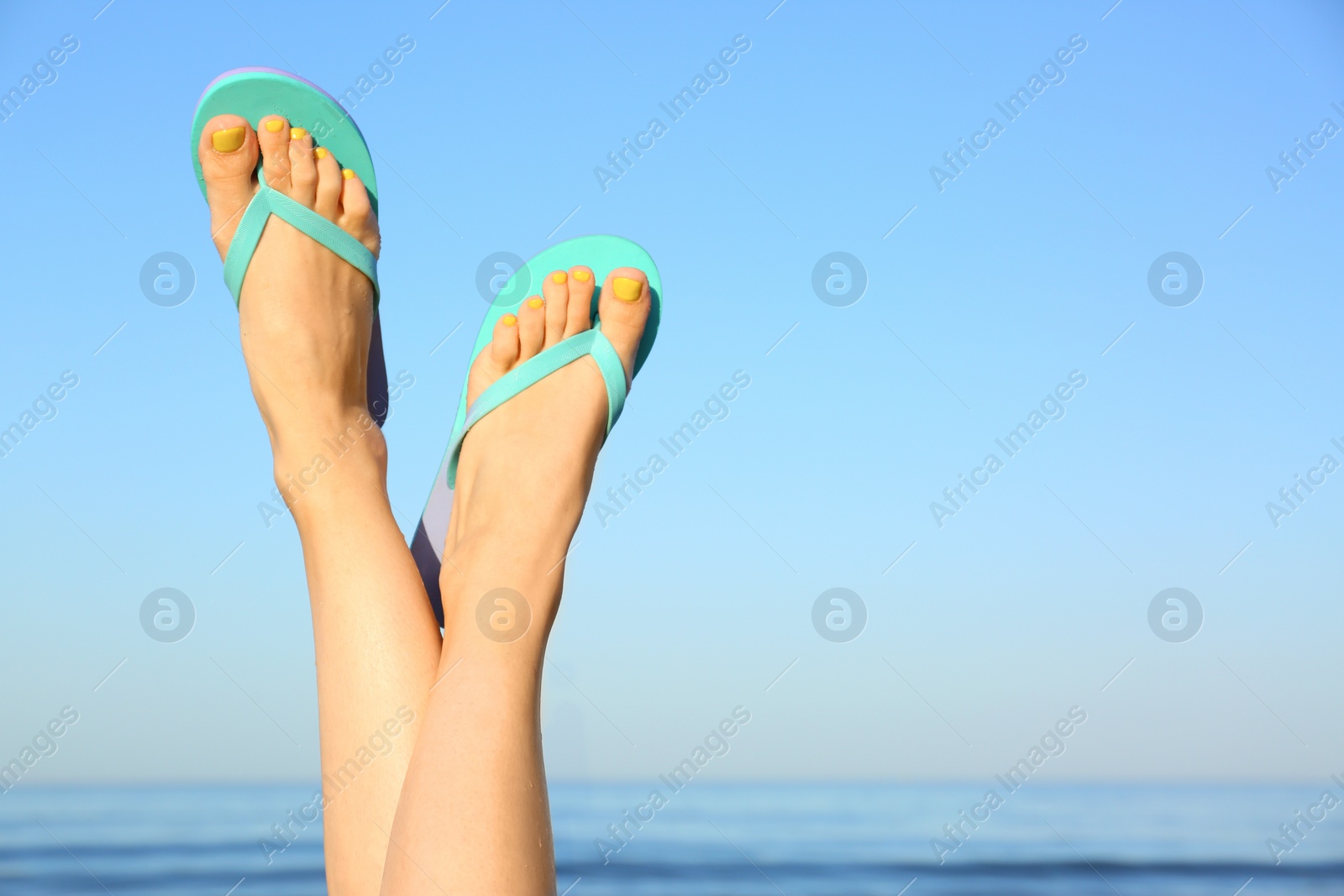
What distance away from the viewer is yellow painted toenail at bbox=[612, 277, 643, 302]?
213 centimetres

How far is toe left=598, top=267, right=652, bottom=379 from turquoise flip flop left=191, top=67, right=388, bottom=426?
50 cm

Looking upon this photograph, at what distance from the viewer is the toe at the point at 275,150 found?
2.08 meters

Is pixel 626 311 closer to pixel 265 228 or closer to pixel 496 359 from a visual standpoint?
pixel 496 359

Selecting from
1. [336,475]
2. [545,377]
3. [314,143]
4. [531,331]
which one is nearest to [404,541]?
[336,475]

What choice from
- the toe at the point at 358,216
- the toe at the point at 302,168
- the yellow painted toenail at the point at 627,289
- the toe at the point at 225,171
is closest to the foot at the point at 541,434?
the yellow painted toenail at the point at 627,289

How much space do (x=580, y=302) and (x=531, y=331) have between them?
4.9 inches

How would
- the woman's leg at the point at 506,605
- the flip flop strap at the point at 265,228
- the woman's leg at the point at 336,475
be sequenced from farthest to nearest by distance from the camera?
the flip flop strap at the point at 265,228
the woman's leg at the point at 336,475
the woman's leg at the point at 506,605

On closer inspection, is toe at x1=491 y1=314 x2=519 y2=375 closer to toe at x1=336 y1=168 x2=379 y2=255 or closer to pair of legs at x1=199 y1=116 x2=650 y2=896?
pair of legs at x1=199 y1=116 x2=650 y2=896

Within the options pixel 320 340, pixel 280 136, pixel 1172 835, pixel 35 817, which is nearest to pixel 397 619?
pixel 320 340

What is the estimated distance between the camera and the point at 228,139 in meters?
2.05

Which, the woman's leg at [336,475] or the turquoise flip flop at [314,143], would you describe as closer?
the woman's leg at [336,475]

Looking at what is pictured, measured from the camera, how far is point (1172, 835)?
6.36m

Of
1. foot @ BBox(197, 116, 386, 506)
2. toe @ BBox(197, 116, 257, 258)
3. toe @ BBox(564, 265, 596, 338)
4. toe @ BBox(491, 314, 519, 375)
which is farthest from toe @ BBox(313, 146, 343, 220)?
toe @ BBox(564, 265, 596, 338)

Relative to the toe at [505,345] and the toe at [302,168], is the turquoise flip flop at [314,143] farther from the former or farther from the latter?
the toe at [505,345]
